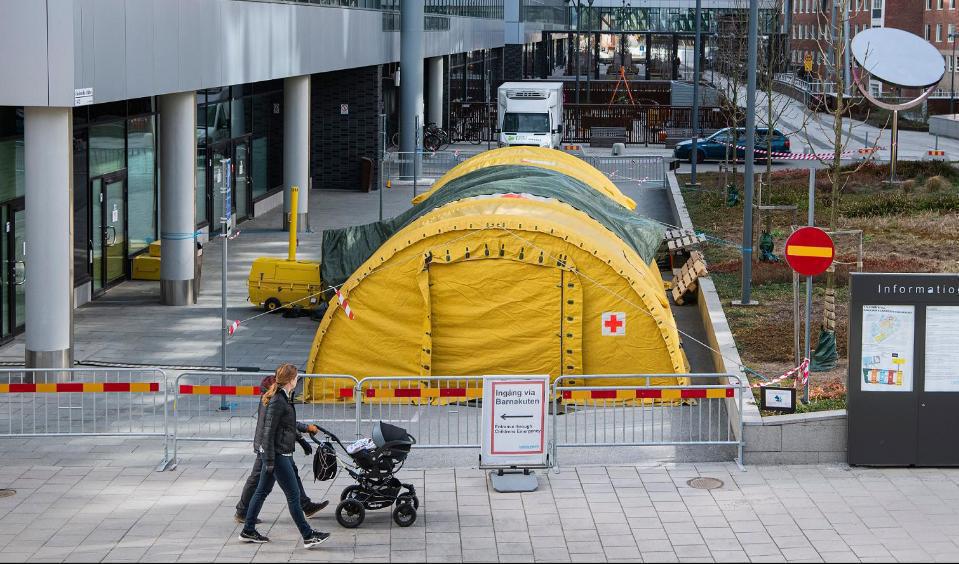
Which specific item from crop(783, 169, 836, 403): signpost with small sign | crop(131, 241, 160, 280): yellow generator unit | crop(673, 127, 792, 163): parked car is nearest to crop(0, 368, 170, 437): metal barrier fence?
crop(783, 169, 836, 403): signpost with small sign

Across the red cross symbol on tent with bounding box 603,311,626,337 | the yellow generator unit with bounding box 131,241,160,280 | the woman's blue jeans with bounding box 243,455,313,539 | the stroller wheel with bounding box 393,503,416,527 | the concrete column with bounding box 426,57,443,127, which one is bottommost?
the stroller wheel with bounding box 393,503,416,527

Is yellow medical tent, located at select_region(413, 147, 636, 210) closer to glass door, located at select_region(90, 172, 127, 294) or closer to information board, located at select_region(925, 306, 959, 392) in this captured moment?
glass door, located at select_region(90, 172, 127, 294)

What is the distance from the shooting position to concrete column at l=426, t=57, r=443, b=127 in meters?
53.2

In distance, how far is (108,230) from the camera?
79.5 feet

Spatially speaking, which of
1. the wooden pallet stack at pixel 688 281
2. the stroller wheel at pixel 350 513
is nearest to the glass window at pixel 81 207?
the wooden pallet stack at pixel 688 281

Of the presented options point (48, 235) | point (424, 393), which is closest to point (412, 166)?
point (48, 235)

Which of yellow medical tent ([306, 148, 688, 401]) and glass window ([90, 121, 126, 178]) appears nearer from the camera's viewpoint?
yellow medical tent ([306, 148, 688, 401])

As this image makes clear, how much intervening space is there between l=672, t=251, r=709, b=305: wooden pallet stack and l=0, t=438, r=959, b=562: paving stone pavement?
30.0 ft

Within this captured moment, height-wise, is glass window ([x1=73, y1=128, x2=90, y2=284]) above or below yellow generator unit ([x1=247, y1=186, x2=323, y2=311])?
above

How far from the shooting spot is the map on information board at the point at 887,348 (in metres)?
13.5

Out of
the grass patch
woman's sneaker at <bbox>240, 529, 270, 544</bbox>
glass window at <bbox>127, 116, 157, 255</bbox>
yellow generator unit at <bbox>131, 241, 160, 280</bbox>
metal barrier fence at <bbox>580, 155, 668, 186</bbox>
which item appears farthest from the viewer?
metal barrier fence at <bbox>580, 155, 668, 186</bbox>

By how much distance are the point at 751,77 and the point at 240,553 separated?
1240 cm

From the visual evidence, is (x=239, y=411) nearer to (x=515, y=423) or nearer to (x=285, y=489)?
(x=515, y=423)

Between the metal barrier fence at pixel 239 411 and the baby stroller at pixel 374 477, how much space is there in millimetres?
2446
